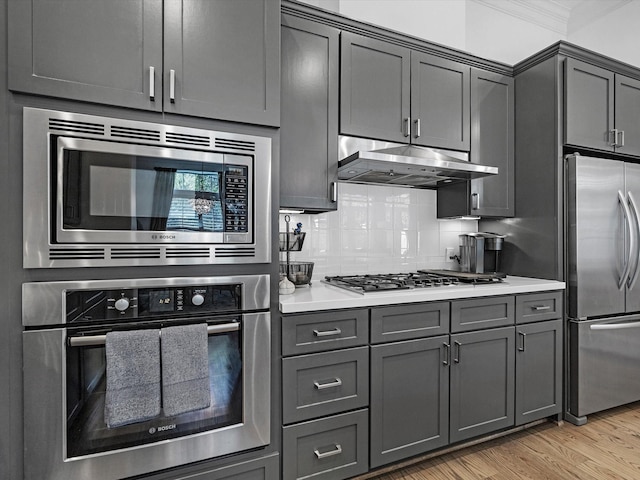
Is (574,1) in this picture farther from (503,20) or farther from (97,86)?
(97,86)

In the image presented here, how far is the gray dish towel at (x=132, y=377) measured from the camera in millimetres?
1316

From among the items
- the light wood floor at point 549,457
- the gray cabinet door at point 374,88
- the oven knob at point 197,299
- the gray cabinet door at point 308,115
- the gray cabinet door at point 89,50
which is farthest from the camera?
the gray cabinet door at point 374,88

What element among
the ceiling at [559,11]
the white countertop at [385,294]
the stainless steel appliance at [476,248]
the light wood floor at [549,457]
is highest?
the ceiling at [559,11]

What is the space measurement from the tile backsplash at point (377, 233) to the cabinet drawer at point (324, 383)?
80cm

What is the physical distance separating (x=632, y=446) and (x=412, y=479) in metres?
1.45

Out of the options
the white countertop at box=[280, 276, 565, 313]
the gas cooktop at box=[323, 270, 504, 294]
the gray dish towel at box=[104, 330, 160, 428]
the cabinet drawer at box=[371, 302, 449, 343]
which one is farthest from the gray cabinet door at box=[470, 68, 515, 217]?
the gray dish towel at box=[104, 330, 160, 428]

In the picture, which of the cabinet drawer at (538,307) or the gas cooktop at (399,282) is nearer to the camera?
the gas cooktop at (399,282)

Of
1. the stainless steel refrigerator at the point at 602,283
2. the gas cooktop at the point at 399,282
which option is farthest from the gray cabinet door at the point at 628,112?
the gas cooktop at the point at 399,282

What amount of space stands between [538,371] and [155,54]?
2771 mm

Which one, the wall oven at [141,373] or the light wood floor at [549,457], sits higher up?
the wall oven at [141,373]

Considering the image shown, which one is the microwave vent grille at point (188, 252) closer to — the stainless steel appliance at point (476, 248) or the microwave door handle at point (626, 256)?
the stainless steel appliance at point (476, 248)

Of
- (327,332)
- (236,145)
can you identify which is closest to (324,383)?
(327,332)

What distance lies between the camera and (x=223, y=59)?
1.52 m

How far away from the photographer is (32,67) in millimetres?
1255
